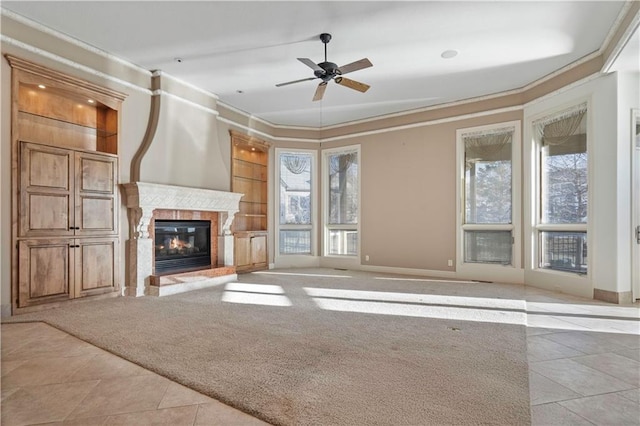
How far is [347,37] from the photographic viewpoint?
168 inches

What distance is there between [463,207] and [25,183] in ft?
21.4

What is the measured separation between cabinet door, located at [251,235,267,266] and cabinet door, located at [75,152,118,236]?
2.87m

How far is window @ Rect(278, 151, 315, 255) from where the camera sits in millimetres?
8078

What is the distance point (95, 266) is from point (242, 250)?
2803mm

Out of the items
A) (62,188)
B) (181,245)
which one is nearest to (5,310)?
(62,188)

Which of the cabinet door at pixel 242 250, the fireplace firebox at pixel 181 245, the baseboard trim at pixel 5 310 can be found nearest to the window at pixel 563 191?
the cabinet door at pixel 242 250

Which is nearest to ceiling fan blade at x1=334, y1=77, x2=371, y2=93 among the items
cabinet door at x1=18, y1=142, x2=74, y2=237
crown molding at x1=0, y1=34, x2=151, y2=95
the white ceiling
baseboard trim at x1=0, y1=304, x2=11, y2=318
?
the white ceiling

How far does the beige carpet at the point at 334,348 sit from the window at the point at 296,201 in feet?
9.95

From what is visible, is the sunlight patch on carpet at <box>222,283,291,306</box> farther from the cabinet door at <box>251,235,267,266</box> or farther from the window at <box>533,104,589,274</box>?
the window at <box>533,104,589,274</box>

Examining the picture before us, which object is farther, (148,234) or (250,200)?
(250,200)

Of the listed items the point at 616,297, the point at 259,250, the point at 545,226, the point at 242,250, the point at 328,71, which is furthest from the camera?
the point at 259,250

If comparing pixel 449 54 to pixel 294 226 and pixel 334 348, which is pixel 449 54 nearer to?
pixel 334 348

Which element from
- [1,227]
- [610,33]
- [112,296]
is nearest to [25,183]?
[1,227]

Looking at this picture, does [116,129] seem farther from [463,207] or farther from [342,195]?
[463,207]
